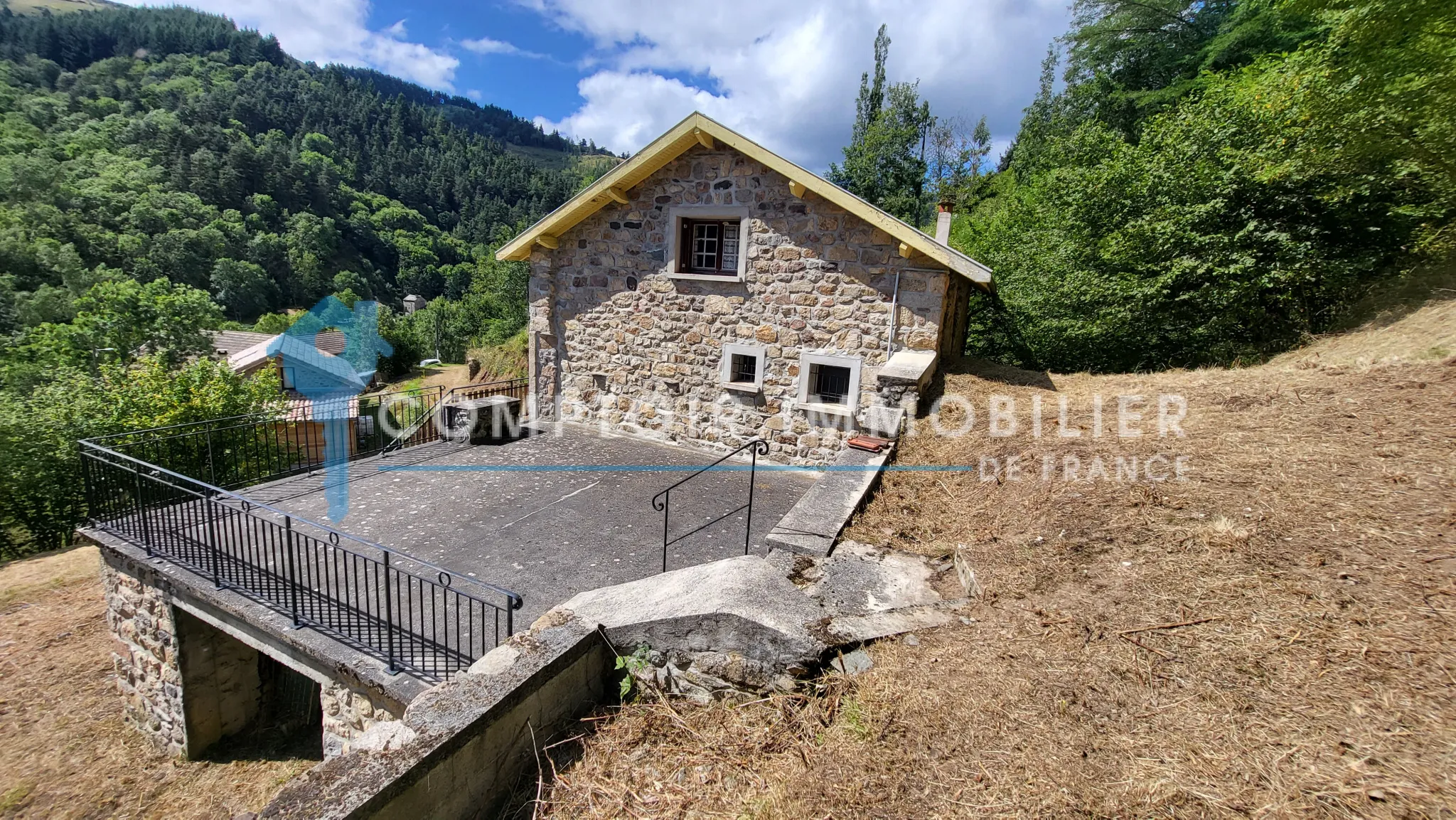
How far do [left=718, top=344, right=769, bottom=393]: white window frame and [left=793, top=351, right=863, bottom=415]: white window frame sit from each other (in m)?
0.63

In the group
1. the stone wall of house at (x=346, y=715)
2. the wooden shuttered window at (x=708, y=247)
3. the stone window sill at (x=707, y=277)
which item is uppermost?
the wooden shuttered window at (x=708, y=247)

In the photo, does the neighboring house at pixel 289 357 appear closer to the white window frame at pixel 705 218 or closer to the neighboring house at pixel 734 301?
the neighboring house at pixel 734 301

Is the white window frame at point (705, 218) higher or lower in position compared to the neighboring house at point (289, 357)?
higher

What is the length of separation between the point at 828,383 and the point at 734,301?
1979 millimetres

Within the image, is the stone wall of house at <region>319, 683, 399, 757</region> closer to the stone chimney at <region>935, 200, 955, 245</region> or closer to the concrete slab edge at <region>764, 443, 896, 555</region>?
the concrete slab edge at <region>764, 443, 896, 555</region>

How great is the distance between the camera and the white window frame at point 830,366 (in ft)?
27.7

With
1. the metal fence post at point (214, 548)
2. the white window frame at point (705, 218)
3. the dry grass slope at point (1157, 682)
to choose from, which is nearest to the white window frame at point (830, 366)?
the white window frame at point (705, 218)

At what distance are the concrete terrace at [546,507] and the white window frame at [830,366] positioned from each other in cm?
104

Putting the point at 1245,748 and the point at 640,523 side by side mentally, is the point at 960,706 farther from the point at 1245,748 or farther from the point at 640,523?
the point at 640,523

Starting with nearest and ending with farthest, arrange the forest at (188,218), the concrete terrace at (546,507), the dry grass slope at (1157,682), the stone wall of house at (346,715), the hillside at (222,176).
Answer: the dry grass slope at (1157,682), the stone wall of house at (346,715), the concrete terrace at (546,507), the forest at (188,218), the hillside at (222,176)

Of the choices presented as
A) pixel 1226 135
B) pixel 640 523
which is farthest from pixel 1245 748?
pixel 1226 135

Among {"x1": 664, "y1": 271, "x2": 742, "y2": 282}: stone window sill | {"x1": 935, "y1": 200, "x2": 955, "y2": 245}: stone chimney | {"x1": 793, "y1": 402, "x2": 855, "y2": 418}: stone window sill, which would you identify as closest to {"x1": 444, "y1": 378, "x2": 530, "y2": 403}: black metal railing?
{"x1": 664, "y1": 271, "x2": 742, "y2": 282}: stone window sill

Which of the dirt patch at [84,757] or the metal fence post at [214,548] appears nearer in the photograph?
the metal fence post at [214,548]

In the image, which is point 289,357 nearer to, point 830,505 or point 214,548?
point 214,548
